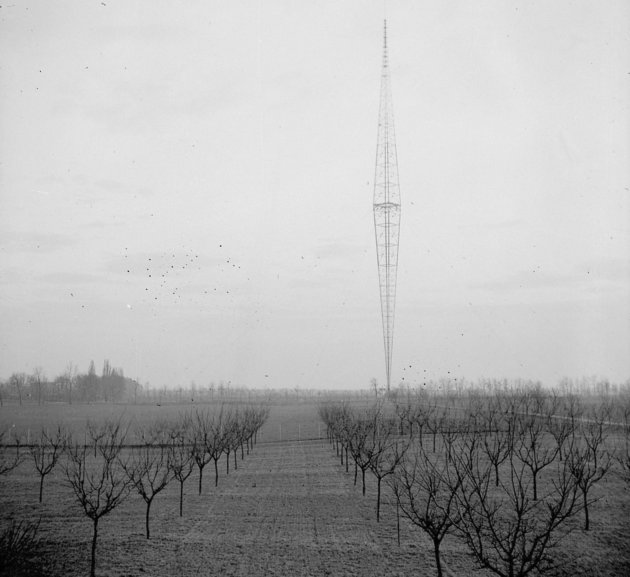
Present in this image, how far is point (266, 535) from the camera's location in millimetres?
18406

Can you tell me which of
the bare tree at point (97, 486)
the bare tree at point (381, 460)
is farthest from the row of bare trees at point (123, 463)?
the bare tree at point (381, 460)

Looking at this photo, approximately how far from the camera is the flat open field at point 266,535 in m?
15.2

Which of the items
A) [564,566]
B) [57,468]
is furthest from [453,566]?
[57,468]

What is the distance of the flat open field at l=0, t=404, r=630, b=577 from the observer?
15.2m

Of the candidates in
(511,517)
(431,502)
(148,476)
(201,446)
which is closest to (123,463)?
(201,446)

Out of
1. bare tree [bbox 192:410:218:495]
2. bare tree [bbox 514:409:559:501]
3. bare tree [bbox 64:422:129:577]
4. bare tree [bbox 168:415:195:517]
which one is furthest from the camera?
bare tree [bbox 192:410:218:495]

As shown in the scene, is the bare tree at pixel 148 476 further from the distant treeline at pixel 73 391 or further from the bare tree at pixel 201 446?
the distant treeline at pixel 73 391

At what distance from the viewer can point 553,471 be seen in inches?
1200

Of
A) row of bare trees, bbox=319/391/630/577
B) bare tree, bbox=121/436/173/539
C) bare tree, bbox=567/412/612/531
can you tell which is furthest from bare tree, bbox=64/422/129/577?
bare tree, bbox=567/412/612/531

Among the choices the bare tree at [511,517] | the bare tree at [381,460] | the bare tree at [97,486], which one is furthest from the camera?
the bare tree at [381,460]

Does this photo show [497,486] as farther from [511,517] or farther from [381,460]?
[381,460]

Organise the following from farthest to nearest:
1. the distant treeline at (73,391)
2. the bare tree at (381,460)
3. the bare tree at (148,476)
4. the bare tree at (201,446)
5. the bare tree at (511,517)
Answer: the distant treeline at (73,391) → the bare tree at (201,446) → the bare tree at (381,460) → the bare tree at (148,476) → the bare tree at (511,517)

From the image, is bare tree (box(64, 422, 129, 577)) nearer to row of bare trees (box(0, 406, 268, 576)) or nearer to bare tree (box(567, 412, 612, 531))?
row of bare trees (box(0, 406, 268, 576))

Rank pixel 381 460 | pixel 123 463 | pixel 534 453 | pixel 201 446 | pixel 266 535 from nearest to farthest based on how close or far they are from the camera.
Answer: pixel 266 535
pixel 534 453
pixel 381 460
pixel 123 463
pixel 201 446
